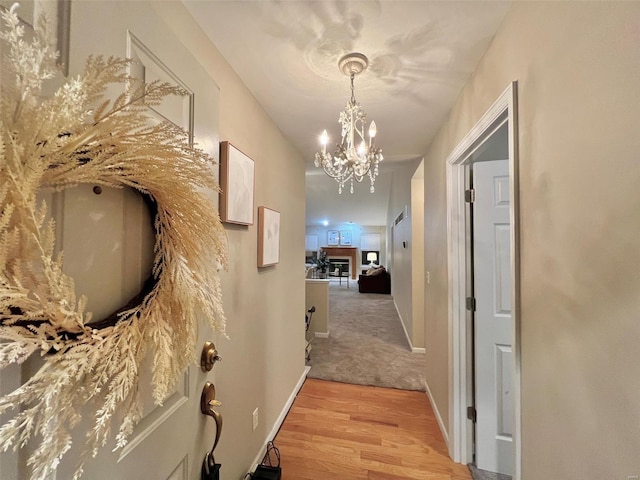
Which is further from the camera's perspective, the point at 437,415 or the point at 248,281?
the point at 437,415

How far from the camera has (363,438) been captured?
191 cm

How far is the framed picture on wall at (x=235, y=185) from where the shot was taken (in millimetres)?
1215

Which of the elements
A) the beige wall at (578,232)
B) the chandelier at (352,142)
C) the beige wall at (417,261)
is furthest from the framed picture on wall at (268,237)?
the beige wall at (417,261)

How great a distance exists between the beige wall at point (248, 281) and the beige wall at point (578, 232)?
1135mm

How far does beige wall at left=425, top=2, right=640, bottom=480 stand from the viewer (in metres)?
0.58

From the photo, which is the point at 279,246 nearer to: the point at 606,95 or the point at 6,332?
the point at 6,332

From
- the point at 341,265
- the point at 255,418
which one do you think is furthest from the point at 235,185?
the point at 341,265

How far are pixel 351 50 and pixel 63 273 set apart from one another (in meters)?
1.39

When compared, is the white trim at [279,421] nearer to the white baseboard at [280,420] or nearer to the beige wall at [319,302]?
the white baseboard at [280,420]

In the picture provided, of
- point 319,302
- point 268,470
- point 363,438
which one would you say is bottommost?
point 363,438

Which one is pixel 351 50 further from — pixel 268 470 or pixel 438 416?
pixel 438 416

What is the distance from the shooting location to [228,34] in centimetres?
113

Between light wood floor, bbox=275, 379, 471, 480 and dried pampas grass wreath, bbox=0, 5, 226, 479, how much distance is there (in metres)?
1.71

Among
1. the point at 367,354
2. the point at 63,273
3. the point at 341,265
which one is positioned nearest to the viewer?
the point at 63,273
